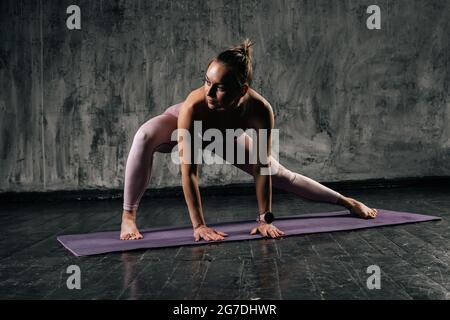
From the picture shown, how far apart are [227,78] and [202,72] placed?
8.58 ft

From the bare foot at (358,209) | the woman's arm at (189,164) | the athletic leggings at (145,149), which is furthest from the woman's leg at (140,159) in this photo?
the bare foot at (358,209)

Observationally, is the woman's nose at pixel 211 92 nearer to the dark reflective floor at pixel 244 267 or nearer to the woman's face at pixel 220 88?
the woman's face at pixel 220 88

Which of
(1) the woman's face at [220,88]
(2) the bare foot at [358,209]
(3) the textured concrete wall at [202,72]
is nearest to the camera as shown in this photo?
(1) the woman's face at [220,88]

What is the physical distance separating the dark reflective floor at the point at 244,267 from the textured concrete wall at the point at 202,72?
1.74m

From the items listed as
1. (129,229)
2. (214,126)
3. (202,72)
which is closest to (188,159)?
(214,126)

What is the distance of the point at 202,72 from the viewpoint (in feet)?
16.4

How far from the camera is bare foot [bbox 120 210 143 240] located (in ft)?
8.82

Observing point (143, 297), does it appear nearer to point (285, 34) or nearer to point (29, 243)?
point (29, 243)

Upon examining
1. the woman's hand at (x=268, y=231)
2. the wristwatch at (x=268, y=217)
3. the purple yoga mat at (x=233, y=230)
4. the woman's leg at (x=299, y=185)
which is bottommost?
the purple yoga mat at (x=233, y=230)

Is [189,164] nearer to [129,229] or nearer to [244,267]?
[129,229]

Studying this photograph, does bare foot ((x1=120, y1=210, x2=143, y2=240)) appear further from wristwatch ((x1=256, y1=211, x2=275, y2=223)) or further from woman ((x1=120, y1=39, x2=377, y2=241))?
wristwatch ((x1=256, y1=211, x2=275, y2=223))

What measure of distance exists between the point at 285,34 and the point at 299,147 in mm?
1075

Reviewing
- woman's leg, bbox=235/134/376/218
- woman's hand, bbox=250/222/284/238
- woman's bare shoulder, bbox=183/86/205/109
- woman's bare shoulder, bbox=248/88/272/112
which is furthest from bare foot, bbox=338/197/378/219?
woman's bare shoulder, bbox=183/86/205/109

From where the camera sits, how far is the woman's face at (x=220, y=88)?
2.42 meters
